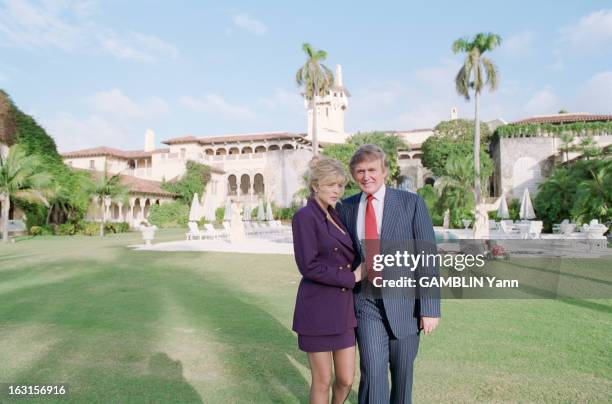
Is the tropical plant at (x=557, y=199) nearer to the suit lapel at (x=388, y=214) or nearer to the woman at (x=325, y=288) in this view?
the suit lapel at (x=388, y=214)

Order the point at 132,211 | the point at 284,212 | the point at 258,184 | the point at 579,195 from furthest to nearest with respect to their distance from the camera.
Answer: the point at 258,184 → the point at 284,212 → the point at 132,211 → the point at 579,195

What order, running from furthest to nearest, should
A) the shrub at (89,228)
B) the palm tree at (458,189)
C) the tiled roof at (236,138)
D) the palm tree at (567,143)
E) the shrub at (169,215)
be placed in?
the tiled roof at (236,138) → the shrub at (169,215) → the palm tree at (567,143) → the palm tree at (458,189) → the shrub at (89,228)

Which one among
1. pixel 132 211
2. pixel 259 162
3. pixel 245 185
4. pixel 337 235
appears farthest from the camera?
pixel 245 185

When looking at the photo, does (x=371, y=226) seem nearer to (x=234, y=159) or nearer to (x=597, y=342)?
(x=597, y=342)

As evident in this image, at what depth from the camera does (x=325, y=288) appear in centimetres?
234

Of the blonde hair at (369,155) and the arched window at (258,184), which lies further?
the arched window at (258,184)

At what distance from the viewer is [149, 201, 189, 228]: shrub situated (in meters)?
39.0

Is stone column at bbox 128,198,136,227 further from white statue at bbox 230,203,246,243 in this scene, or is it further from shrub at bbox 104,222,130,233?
white statue at bbox 230,203,246,243

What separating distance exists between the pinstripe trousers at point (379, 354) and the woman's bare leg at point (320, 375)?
7.4 inches

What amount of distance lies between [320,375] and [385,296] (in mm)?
541

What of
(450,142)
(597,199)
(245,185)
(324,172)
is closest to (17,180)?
(324,172)

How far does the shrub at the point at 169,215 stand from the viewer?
128ft

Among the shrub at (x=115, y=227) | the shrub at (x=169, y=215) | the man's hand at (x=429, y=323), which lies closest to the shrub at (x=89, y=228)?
the shrub at (x=115, y=227)

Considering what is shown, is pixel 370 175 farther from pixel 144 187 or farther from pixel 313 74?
pixel 144 187
